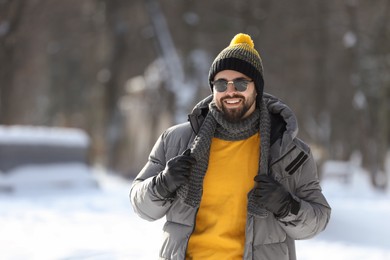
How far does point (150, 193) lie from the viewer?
2.69 meters

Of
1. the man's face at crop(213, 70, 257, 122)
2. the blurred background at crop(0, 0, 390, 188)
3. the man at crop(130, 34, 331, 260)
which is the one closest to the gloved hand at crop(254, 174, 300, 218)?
the man at crop(130, 34, 331, 260)

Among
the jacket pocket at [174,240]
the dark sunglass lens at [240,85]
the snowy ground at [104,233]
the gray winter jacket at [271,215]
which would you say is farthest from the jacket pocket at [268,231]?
the snowy ground at [104,233]

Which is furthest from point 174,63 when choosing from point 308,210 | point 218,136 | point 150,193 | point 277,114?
point 308,210

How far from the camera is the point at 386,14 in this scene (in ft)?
52.7

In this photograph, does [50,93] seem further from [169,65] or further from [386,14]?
[386,14]

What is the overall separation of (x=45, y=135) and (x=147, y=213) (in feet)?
35.1

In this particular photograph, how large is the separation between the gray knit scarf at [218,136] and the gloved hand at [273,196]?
48 millimetres

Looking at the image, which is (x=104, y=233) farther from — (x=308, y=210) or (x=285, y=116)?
(x=308, y=210)

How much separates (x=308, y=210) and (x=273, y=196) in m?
0.19

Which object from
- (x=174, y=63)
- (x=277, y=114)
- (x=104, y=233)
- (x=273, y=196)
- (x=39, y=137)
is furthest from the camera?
(x=174, y=63)

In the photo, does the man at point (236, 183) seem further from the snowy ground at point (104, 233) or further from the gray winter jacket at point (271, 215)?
the snowy ground at point (104, 233)

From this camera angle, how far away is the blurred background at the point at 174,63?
56.6ft

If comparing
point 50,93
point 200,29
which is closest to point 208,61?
point 200,29

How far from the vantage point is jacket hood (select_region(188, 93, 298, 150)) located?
2717 mm
